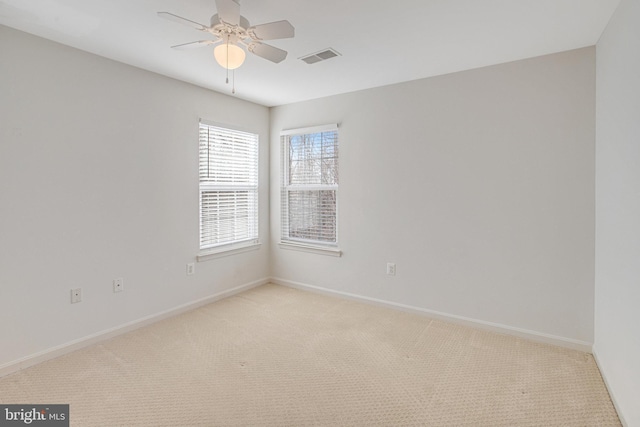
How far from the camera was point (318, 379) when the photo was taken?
228 cm

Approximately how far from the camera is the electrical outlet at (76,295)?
105 inches

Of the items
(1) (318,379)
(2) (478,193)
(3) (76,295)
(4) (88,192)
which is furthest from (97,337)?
(2) (478,193)

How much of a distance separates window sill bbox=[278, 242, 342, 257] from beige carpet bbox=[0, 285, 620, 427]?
980 mm

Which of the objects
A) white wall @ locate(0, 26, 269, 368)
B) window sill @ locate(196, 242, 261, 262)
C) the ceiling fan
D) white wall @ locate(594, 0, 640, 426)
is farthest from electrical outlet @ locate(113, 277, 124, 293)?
white wall @ locate(594, 0, 640, 426)

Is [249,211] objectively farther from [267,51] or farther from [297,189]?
[267,51]

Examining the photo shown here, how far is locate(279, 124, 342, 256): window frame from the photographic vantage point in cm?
398

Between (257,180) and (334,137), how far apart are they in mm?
1171

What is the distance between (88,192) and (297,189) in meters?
2.27

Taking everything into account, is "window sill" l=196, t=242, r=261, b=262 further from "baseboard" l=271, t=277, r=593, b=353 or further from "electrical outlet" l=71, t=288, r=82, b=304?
"electrical outlet" l=71, t=288, r=82, b=304

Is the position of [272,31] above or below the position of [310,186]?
above

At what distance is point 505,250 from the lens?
2.96m

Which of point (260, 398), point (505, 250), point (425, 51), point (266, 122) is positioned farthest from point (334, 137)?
point (260, 398)

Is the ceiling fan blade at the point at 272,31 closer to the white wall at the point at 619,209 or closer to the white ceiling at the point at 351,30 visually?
the white ceiling at the point at 351,30

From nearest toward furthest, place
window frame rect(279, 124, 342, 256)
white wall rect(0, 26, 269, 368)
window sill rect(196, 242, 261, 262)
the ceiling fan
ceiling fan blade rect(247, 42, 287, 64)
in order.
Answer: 1. the ceiling fan
2. ceiling fan blade rect(247, 42, 287, 64)
3. white wall rect(0, 26, 269, 368)
4. window sill rect(196, 242, 261, 262)
5. window frame rect(279, 124, 342, 256)
